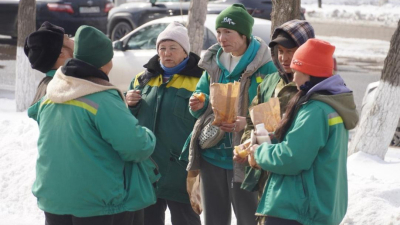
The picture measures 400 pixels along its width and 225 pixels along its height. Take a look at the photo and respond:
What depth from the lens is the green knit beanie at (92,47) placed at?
11.9 ft

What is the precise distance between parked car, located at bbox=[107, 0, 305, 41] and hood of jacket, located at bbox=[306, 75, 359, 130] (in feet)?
38.2

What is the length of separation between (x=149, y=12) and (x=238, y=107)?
11657 millimetres

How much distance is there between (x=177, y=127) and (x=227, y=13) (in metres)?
0.84

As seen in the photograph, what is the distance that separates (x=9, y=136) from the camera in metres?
7.40

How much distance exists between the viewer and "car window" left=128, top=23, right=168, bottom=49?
10727 mm

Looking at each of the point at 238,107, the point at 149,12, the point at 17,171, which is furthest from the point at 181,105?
the point at 149,12

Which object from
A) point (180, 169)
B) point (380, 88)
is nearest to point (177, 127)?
point (180, 169)

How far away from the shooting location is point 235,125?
4.16 metres

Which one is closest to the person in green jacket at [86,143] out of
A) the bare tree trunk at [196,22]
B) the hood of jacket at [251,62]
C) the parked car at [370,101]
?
the hood of jacket at [251,62]

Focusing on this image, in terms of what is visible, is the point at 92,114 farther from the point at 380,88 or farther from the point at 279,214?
the point at 380,88

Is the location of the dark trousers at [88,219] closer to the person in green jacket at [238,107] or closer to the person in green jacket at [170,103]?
the person in green jacket at [238,107]

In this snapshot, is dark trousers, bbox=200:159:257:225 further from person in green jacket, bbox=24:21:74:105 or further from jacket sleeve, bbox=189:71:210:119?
person in green jacket, bbox=24:21:74:105

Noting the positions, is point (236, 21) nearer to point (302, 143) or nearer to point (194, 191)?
point (194, 191)

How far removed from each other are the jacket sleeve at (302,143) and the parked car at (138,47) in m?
6.46
